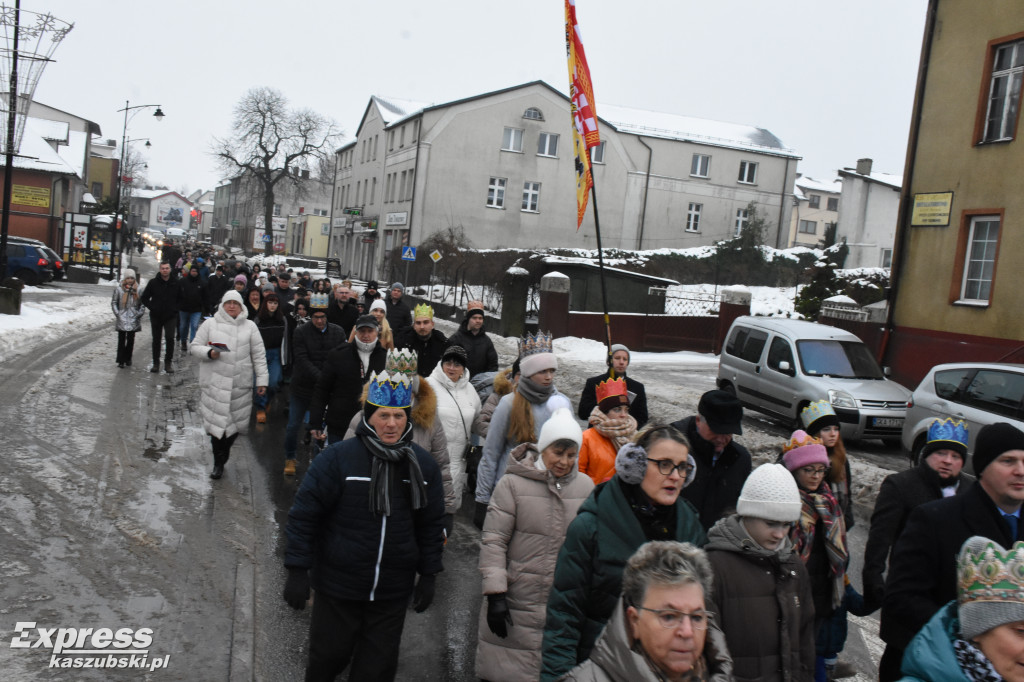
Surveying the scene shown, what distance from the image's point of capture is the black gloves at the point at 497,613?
4055 millimetres

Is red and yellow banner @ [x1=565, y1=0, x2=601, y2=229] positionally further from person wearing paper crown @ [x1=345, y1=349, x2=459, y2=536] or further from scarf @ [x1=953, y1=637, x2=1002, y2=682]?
scarf @ [x1=953, y1=637, x2=1002, y2=682]

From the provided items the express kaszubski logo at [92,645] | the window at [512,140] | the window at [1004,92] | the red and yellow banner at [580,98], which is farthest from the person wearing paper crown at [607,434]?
the window at [512,140]

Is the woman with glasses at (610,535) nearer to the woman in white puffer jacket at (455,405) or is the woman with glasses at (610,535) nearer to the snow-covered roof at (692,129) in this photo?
the woman in white puffer jacket at (455,405)

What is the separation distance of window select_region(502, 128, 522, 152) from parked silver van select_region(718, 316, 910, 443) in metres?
35.5

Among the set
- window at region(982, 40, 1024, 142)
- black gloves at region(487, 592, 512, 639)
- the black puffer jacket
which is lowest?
black gloves at region(487, 592, 512, 639)

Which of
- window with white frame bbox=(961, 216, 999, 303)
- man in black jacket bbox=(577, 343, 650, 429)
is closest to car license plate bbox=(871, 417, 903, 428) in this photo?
window with white frame bbox=(961, 216, 999, 303)

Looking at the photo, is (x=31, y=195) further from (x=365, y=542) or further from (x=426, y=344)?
(x=365, y=542)

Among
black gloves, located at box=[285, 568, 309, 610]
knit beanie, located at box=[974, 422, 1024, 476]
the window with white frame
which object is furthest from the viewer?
the window with white frame

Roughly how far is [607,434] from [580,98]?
8907 millimetres

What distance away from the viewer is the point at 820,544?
13.9 feet

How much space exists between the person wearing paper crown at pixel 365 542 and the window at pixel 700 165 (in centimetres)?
5120

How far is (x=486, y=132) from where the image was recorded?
1954 inches

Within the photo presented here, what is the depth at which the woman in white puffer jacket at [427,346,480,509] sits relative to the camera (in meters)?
6.89

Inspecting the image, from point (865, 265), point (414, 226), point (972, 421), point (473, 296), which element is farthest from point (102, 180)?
point (972, 421)
